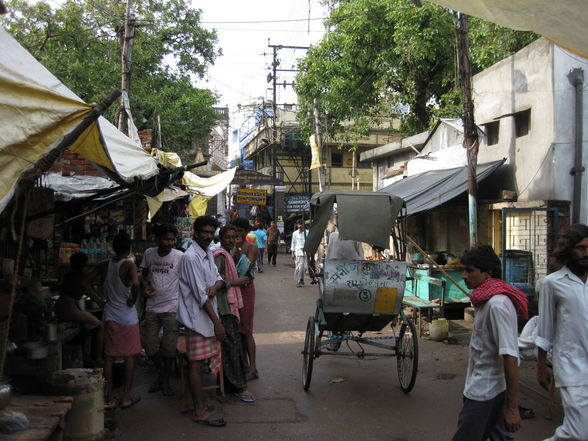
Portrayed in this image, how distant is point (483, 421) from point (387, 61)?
1678cm

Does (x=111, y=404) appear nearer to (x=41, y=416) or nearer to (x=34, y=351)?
(x=34, y=351)

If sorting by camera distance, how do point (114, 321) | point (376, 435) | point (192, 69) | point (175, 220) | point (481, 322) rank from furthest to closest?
point (192, 69) → point (175, 220) → point (114, 321) → point (376, 435) → point (481, 322)

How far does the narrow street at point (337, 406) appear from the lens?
15.8 ft

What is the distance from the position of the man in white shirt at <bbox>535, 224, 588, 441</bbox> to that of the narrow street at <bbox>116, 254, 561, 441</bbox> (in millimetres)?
1862

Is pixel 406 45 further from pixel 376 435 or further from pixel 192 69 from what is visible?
pixel 376 435

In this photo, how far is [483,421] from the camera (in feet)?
10.2

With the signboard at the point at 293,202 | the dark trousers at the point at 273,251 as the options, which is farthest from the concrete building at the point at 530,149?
the signboard at the point at 293,202

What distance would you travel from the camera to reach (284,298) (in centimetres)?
1334

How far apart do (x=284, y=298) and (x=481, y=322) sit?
10.4 m

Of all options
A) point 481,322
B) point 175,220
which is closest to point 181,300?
point 481,322

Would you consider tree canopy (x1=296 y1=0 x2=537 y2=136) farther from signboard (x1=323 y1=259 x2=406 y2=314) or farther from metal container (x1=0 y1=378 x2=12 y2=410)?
metal container (x1=0 y1=378 x2=12 y2=410)

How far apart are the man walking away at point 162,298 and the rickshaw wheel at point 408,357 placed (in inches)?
102

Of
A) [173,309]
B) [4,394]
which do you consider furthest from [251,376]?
[4,394]

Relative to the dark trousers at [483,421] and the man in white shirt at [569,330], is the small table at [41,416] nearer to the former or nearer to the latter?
the dark trousers at [483,421]
